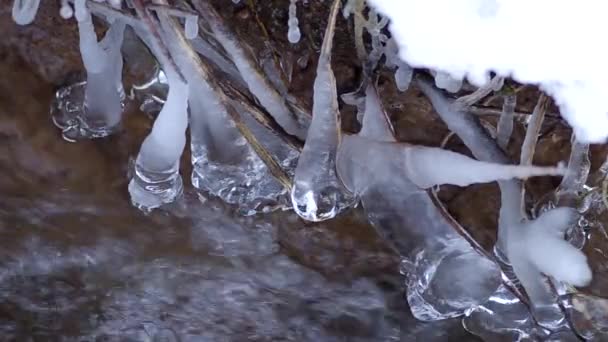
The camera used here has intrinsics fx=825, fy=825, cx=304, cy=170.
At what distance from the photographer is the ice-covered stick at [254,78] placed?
99 centimetres

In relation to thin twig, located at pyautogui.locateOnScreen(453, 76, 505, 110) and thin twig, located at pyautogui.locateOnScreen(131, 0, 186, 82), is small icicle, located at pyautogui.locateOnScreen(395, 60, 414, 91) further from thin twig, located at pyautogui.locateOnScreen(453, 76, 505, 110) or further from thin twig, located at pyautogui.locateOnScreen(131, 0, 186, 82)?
thin twig, located at pyautogui.locateOnScreen(131, 0, 186, 82)

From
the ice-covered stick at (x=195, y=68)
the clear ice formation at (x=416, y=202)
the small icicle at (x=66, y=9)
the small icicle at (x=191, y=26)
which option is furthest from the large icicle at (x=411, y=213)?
the small icicle at (x=66, y=9)

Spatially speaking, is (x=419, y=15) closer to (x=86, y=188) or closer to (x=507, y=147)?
(x=507, y=147)

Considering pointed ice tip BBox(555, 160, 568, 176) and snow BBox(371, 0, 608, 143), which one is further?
pointed ice tip BBox(555, 160, 568, 176)

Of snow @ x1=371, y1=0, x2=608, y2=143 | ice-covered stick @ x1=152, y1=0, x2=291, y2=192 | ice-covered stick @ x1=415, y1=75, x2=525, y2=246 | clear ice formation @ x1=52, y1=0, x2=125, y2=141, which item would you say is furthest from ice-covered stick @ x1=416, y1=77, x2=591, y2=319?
clear ice formation @ x1=52, y1=0, x2=125, y2=141

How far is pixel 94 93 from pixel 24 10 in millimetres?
132

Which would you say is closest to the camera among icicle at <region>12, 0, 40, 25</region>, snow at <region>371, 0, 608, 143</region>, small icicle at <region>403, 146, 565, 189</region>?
snow at <region>371, 0, 608, 143</region>

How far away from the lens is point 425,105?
1.06 metres

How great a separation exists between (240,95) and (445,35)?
0.28 meters

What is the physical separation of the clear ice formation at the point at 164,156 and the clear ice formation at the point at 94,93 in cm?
8

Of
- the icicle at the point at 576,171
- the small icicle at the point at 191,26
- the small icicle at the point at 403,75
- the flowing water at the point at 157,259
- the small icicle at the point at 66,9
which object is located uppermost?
the small icicle at the point at 191,26

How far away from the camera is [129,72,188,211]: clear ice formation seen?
985mm

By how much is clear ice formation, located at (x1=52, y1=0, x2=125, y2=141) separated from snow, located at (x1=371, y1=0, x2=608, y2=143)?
0.36 meters

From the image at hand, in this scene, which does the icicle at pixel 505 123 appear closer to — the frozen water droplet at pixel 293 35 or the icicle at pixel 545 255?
the icicle at pixel 545 255
